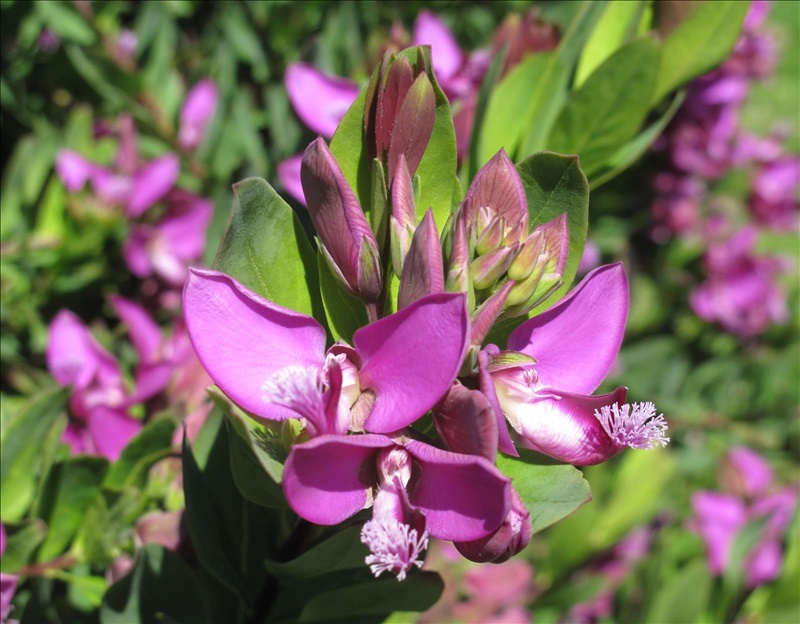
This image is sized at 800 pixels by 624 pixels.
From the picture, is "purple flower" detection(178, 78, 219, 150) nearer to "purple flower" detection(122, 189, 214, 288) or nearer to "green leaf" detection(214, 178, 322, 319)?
"purple flower" detection(122, 189, 214, 288)

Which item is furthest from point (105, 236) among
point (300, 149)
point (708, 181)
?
point (708, 181)

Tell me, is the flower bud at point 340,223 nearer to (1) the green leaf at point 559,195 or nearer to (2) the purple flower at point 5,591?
(1) the green leaf at point 559,195

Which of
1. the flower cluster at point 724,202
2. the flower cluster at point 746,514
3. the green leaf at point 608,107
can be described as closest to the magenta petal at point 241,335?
the green leaf at point 608,107

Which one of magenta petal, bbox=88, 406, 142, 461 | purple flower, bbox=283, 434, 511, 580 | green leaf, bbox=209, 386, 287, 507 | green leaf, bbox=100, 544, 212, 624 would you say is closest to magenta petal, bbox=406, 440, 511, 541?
purple flower, bbox=283, 434, 511, 580

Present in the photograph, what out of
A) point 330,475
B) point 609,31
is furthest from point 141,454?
point 609,31

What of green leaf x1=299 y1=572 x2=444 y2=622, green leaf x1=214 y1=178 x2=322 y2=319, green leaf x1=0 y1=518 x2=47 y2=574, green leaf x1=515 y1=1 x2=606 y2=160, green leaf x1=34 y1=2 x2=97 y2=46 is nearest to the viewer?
green leaf x1=214 y1=178 x2=322 y2=319

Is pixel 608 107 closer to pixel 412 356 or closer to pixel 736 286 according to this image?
pixel 412 356

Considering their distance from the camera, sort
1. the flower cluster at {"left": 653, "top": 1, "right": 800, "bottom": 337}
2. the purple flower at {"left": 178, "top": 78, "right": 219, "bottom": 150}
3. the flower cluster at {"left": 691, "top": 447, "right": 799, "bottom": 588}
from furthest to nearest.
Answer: the flower cluster at {"left": 653, "top": 1, "right": 800, "bottom": 337} < the flower cluster at {"left": 691, "top": 447, "right": 799, "bottom": 588} < the purple flower at {"left": 178, "top": 78, "right": 219, "bottom": 150}
